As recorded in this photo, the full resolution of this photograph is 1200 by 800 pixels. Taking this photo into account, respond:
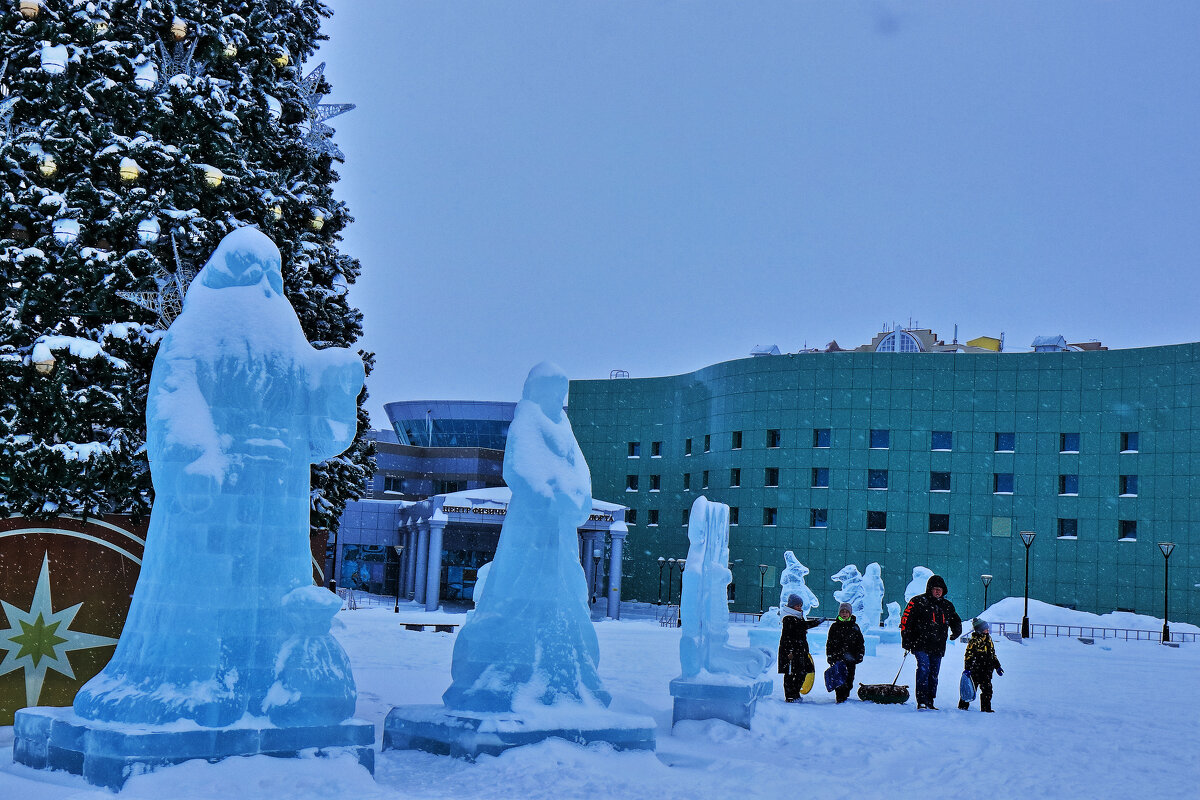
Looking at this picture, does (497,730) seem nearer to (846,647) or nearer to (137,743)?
(137,743)

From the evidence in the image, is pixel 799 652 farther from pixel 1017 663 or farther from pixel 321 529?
pixel 1017 663

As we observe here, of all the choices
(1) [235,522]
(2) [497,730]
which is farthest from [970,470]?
(1) [235,522]

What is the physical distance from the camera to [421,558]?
49.2 metres

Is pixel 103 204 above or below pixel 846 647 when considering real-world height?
above

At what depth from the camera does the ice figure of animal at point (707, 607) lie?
505 inches

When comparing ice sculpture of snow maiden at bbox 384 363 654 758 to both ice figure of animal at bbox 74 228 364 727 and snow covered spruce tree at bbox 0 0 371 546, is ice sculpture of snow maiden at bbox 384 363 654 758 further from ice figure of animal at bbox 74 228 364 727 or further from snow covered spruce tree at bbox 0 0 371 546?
snow covered spruce tree at bbox 0 0 371 546

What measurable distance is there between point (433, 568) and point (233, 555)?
126ft

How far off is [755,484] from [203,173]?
4795 centimetres

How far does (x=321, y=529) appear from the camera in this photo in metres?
15.9

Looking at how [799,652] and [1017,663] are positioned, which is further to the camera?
[1017,663]

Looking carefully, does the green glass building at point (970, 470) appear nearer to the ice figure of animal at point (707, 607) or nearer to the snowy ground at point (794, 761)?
the snowy ground at point (794, 761)

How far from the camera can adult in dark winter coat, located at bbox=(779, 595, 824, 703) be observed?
1497cm

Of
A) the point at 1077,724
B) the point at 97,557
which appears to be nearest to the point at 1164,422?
the point at 1077,724

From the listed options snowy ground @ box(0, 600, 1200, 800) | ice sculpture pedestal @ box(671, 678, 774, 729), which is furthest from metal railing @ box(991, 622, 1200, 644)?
ice sculpture pedestal @ box(671, 678, 774, 729)
